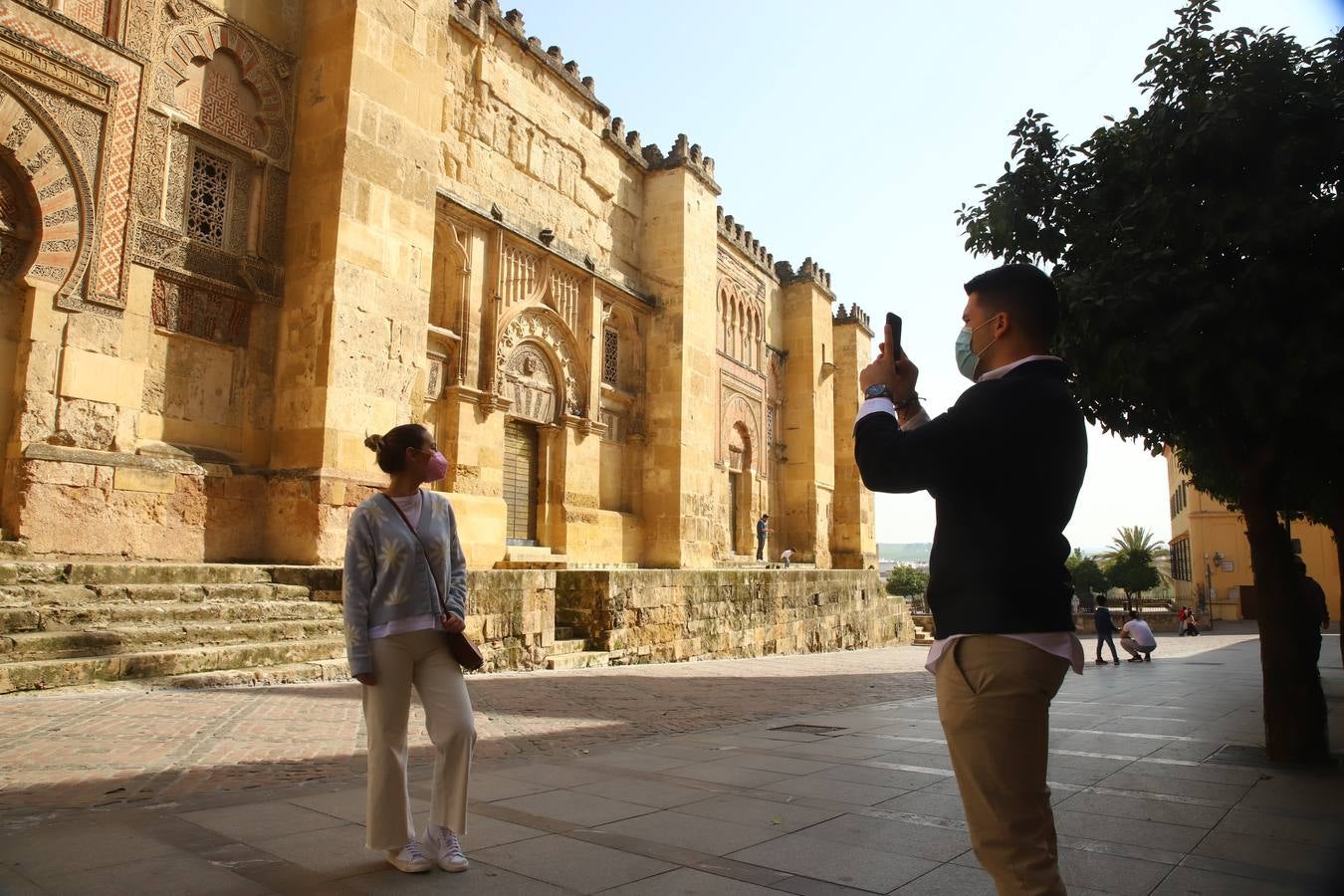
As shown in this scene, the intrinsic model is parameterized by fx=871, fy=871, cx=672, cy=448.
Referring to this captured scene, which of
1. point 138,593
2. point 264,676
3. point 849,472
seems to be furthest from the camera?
point 849,472

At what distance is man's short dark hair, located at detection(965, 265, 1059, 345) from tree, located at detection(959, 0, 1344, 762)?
136 inches

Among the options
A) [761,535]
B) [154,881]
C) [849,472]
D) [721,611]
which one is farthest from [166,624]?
[849,472]

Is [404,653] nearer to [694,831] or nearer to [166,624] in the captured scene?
[694,831]

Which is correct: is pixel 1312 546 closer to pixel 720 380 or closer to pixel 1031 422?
pixel 720 380

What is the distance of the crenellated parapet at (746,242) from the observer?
22938 millimetres

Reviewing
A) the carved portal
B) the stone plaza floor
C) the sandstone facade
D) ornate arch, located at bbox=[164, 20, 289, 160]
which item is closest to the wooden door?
the sandstone facade

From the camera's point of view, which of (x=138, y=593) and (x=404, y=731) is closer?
(x=404, y=731)

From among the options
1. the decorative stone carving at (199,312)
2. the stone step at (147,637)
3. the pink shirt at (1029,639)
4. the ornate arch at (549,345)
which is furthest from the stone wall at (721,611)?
the pink shirt at (1029,639)

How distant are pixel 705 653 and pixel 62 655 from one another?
31.5 feet

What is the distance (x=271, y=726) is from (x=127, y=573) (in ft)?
11.5

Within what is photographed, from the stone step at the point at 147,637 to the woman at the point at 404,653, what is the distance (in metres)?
5.12

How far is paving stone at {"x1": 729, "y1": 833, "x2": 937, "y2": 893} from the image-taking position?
9.88ft

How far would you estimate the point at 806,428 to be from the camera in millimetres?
25719

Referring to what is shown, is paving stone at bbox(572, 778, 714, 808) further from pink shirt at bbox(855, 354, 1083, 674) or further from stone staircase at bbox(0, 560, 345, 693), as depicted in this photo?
stone staircase at bbox(0, 560, 345, 693)
